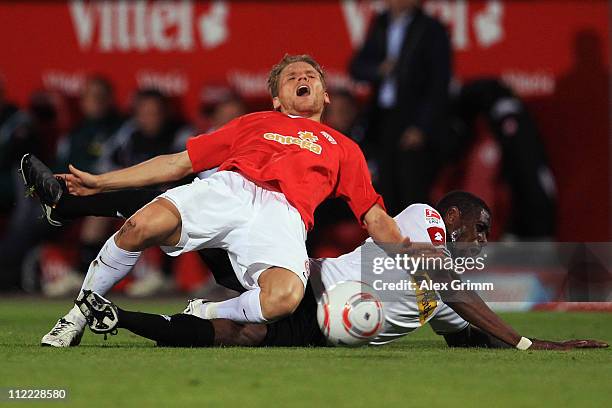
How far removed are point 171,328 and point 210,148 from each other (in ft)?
4.00

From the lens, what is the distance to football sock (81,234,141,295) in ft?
22.8

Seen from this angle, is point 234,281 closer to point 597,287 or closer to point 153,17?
point 597,287

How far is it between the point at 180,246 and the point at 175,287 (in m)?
6.33

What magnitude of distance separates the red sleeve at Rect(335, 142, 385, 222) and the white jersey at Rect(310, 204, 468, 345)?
0.63 ft

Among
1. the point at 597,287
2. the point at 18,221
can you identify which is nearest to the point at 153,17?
the point at 18,221

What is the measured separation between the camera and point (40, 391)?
5.16 m

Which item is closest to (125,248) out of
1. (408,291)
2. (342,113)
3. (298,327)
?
(298,327)

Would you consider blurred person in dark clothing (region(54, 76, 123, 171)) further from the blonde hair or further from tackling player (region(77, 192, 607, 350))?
tackling player (region(77, 192, 607, 350))

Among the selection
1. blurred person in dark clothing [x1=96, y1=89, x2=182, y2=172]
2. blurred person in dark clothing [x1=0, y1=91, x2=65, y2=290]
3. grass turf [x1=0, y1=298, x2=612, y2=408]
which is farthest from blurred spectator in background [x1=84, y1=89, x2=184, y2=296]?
grass turf [x1=0, y1=298, x2=612, y2=408]

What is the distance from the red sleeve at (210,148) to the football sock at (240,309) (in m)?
0.82

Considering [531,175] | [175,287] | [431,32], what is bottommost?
[175,287]

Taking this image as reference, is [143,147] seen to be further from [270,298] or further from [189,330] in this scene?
[270,298]

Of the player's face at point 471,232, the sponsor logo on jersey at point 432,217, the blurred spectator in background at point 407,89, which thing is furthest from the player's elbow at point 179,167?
the blurred spectator in background at point 407,89

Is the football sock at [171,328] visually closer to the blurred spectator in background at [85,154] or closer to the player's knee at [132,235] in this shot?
the player's knee at [132,235]
